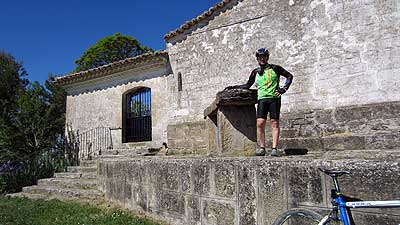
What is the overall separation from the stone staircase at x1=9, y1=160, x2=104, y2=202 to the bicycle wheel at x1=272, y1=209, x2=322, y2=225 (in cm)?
495

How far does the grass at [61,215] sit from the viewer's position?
15.9 ft

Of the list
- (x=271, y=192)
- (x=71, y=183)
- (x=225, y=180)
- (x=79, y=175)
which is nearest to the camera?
(x=271, y=192)

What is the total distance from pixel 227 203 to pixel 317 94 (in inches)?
212

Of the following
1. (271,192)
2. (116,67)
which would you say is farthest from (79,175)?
(271,192)

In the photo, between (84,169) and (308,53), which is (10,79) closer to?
(84,169)

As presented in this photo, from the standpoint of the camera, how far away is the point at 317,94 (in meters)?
7.90

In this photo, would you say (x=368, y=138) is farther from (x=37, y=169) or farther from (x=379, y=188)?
(x=37, y=169)

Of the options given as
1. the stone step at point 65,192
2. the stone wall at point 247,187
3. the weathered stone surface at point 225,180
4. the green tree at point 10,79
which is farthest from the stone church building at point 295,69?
the green tree at point 10,79

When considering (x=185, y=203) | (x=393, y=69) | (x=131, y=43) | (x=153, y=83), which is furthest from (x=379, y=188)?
(x=131, y=43)

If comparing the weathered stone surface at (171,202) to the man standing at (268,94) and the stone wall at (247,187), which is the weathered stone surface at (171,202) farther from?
the man standing at (268,94)

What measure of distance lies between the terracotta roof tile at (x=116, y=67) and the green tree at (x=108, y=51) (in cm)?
1035

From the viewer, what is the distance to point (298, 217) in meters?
2.68

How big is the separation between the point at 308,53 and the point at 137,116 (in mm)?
6561

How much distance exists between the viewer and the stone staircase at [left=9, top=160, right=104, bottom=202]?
720 centimetres
